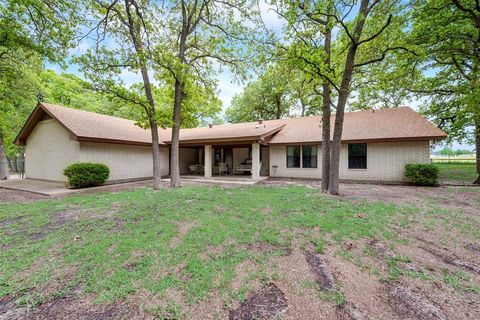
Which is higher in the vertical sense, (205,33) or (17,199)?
(205,33)

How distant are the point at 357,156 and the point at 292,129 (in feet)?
15.4

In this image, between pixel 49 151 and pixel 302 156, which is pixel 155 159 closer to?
pixel 49 151

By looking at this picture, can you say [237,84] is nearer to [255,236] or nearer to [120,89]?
[120,89]

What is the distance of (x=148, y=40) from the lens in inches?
384

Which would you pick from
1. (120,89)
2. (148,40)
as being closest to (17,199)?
(120,89)

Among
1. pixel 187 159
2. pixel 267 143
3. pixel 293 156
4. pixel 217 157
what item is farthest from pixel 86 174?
pixel 293 156

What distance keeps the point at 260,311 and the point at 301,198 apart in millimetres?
5338

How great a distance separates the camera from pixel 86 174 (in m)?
10.2

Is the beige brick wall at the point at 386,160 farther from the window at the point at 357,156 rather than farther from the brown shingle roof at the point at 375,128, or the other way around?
the brown shingle roof at the point at 375,128

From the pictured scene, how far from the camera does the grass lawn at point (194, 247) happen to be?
102 inches

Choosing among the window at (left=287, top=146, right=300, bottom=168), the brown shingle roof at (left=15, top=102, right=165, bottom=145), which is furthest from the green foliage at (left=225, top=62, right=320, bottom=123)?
the brown shingle roof at (left=15, top=102, right=165, bottom=145)

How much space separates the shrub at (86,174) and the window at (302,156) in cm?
1132

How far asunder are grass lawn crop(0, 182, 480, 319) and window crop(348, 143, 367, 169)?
19.2 ft

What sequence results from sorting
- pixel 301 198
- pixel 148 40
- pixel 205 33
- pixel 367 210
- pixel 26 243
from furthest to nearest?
pixel 205 33, pixel 148 40, pixel 301 198, pixel 367 210, pixel 26 243
